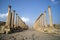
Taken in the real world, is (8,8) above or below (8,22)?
above

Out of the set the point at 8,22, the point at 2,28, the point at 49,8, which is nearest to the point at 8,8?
the point at 8,22

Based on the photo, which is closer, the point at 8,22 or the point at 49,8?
the point at 8,22

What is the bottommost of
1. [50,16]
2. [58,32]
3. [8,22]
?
[58,32]

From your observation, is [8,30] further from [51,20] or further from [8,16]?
[51,20]

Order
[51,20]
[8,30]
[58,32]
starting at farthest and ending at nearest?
1. [51,20]
2. [8,30]
3. [58,32]

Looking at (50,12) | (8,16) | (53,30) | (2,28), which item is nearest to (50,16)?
(50,12)

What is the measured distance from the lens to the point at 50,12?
10.7 metres

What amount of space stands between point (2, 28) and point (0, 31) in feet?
1.26

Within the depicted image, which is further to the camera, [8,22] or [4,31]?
[8,22]

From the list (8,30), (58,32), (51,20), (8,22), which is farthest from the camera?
(51,20)

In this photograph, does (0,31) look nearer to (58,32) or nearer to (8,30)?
(8,30)

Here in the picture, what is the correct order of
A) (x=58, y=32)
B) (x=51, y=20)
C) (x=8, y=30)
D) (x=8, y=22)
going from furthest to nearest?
(x=51, y=20)
(x=8, y=22)
(x=8, y=30)
(x=58, y=32)

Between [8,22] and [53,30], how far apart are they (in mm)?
4979

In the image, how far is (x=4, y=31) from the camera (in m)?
8.48
